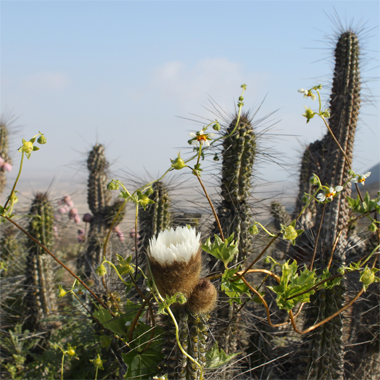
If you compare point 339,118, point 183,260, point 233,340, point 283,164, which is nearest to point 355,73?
point 339,118

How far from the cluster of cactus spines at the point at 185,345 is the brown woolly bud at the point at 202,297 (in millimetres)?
44

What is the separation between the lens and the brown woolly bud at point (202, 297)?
108cm

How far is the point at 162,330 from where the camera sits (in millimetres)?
1299

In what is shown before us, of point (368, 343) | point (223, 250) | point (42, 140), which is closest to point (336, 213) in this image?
point (368, 343)

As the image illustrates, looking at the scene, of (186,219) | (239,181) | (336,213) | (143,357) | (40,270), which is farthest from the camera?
(40,270)

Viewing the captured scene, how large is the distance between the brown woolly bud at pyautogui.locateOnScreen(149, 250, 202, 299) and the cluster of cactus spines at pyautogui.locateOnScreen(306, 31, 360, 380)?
1078mm

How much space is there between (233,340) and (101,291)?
0.87m

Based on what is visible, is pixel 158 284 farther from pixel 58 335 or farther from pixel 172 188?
pixel 58 335

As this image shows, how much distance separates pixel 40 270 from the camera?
3234 millimetres

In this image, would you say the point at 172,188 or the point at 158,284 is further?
the point at 172,188

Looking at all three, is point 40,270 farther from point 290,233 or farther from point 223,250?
point 290,233

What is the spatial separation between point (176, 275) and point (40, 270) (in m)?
2.57

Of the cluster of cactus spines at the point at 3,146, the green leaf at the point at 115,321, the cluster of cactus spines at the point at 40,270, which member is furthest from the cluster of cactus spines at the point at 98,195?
the green leaf at the point at 115,321

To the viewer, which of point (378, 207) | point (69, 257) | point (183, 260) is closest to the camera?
point (183, 260)
